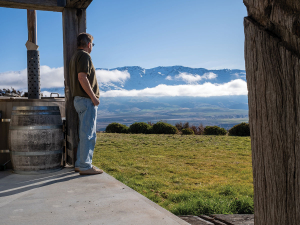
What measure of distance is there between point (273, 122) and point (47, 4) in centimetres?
428

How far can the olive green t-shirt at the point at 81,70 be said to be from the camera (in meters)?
3.87

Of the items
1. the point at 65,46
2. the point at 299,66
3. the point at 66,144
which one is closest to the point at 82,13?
the point at 65,46

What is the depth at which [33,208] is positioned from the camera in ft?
8.93

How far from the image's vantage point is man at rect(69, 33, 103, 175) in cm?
390

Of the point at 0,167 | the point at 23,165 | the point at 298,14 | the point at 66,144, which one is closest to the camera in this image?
the point at 298,14

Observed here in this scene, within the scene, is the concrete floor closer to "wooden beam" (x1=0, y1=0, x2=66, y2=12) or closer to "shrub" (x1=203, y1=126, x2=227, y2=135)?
"wooden beam" (x1=0, y1=0, x2=66, y2=12)

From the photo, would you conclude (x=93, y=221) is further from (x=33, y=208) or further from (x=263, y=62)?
(x=263, y=62)

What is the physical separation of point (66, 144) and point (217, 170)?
3.45 meters

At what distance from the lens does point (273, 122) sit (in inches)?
45.0

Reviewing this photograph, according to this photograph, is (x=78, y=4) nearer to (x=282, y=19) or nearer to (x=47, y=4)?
(x=47, y=4)

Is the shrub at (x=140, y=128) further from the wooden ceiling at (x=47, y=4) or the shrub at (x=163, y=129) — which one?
the wooden ceiling at (x=47, y=4)

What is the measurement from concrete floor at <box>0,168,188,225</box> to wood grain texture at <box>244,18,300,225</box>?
1.30 m

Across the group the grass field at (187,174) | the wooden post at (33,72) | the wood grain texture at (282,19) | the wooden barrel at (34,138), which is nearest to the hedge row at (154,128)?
the grass field at (187,174)

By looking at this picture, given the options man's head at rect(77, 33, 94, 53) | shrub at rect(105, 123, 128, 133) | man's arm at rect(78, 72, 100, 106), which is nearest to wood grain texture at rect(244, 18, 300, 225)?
man's arm at rect(78, 72, 100, 106)
